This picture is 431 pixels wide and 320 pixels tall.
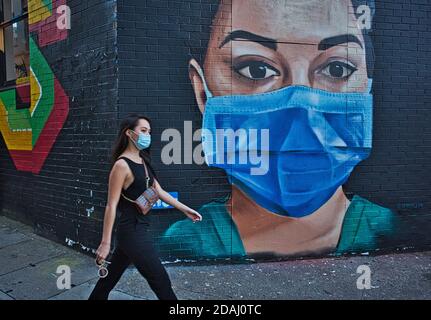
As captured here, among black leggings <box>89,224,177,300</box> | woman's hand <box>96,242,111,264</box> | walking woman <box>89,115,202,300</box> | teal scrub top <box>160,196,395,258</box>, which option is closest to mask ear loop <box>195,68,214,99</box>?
teal scrub top <box>160,196,395,258</box>

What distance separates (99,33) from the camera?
5.31 meters

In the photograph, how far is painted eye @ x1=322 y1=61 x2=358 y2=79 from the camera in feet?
18.8

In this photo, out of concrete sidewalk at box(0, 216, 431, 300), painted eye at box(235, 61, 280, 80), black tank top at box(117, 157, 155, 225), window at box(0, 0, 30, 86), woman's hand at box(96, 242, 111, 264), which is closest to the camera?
woman's hand at box(96, 242, 111, 264)

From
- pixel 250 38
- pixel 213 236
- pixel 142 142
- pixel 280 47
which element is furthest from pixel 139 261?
pixel 280 47

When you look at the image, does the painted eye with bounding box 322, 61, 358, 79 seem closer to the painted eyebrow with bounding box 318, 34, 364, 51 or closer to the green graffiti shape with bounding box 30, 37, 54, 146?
the painted eyebrow with bounding box 318, 34, 364, 51

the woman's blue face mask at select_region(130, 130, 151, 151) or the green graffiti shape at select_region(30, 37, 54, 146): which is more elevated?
the green graffiti shape at select_region(30, 37, 54, 146)

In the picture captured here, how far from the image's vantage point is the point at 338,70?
18.9ft

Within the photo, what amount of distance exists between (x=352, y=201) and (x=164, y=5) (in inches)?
133

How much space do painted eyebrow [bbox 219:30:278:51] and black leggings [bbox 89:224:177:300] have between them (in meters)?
2.77

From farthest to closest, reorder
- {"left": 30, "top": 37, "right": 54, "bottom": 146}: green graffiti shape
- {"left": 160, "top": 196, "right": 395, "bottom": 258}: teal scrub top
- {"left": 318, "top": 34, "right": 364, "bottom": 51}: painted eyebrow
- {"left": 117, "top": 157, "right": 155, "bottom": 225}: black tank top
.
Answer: {"left": 30, "top": 37, "right": 54, "bottom": 146}: green graffiti shape
{"left": 318, "top": 34, "right": 364, "bottom": 51}: painted eyebrow
{"left": 160, "top": 196, "right": 395, "bottom": 258}: teal scrub top
{"left": 117, "top": 157, "right": 155, "bottom": 225}: black tank top

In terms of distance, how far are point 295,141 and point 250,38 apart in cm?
135

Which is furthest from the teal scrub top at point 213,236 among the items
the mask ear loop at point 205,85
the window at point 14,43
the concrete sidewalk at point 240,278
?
the window at point 14,43

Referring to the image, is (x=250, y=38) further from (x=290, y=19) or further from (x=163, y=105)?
(x=163, y=105)

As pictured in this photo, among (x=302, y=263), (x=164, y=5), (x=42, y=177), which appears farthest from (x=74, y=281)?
(x=164, y=5)
